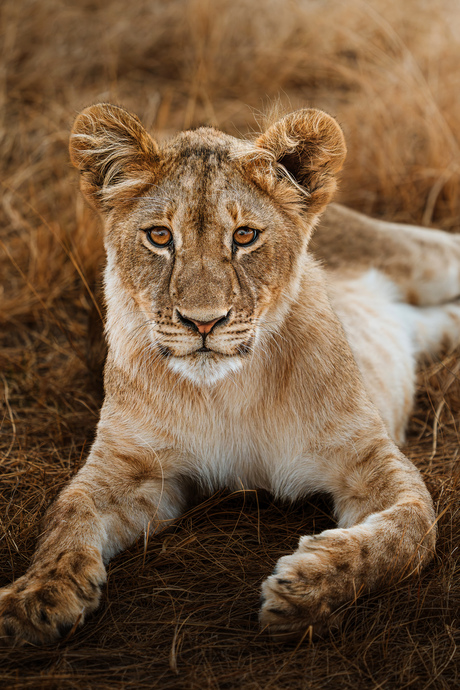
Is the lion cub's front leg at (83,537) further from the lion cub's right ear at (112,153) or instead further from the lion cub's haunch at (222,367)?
the lion cub's right ear at (112,153)

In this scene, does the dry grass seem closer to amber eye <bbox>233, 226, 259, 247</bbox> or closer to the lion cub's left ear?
the lion cub's left ear

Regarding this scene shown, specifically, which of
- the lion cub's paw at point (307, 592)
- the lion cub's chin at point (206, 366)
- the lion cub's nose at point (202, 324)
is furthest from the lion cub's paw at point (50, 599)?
the lion cub's nose at point (202, 324)

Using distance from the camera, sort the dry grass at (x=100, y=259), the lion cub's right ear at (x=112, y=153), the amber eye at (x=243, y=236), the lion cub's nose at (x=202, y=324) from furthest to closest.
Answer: the lion cub's right ear at (x=112, y=153)
the amber eye at (x=243, y=236)
the lion cub's nose at (x=202, y=324)
the dry grass at (x=100, y=259)

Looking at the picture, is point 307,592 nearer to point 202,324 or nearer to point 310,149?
point 202,324

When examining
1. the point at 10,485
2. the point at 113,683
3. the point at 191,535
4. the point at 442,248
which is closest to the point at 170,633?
the point at 113,683

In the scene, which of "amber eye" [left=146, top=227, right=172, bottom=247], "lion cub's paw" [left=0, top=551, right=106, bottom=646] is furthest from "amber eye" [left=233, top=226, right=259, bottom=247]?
"lion cub's paw" [left=0, top=551, right=106, bottom=646]

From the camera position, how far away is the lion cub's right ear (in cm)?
261

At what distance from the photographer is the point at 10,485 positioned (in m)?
3.06

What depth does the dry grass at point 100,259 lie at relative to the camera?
82.6 inches

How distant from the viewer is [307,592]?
2.12 metres

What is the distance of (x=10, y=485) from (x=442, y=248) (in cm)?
299

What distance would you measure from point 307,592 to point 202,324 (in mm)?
844

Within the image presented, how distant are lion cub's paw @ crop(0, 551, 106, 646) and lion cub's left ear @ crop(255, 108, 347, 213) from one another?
1475 mm

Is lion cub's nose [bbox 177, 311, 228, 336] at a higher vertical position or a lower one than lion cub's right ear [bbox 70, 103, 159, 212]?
lower
